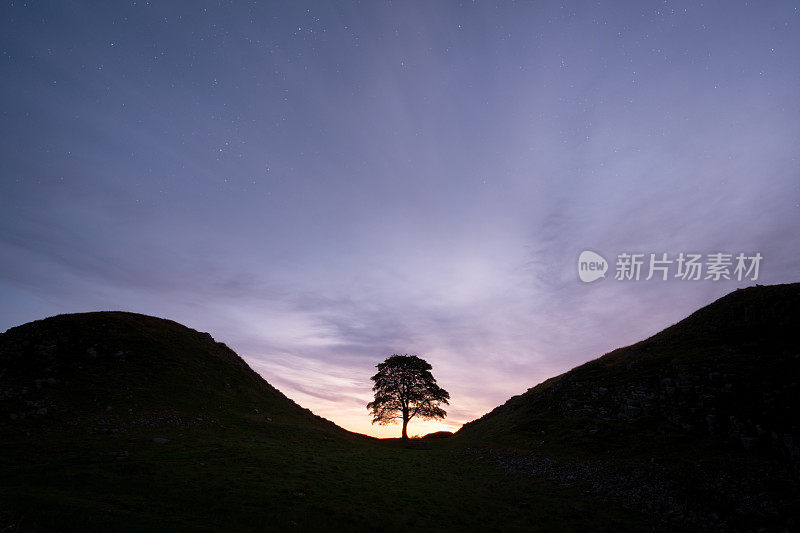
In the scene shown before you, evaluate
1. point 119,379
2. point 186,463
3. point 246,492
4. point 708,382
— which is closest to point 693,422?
point 708,382

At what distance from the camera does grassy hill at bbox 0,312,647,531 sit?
19281 millimetres

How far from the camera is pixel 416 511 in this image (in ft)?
73.4

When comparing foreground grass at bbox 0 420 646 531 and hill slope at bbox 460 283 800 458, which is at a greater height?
hill slope at bbox 460 283 800 458

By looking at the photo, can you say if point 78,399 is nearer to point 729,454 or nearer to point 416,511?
point 416,511

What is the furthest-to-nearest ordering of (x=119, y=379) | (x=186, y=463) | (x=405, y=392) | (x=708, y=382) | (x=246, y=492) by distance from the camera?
(x=405, y=392) < (x=119, y=379) < (x=708, y=382) < (x=186, y=463) < (x=246, y=492)

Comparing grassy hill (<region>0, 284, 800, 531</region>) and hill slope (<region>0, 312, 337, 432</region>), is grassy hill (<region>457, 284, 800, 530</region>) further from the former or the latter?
hill slope (<region>0, 312, 337, 432</region>)

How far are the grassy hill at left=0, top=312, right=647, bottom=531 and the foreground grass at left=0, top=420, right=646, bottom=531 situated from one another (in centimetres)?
13

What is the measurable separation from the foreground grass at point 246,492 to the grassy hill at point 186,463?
0.13 metres

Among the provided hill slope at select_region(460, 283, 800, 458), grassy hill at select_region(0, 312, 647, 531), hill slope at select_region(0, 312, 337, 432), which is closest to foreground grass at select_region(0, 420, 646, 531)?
grassy hill at select_region(0, 312, 647, 531)

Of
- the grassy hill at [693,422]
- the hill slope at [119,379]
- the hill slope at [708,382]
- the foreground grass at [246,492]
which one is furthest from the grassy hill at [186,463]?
the hill slope at [708,382]

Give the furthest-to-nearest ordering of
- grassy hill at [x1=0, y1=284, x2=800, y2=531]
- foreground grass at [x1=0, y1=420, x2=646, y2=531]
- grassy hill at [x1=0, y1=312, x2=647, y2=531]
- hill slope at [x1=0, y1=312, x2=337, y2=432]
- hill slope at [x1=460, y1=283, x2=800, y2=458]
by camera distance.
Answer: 1. hill slope at [x1=0, y1=312, x2=337, y2=432]
2. hill slope at [x1=460, y1=283, x2=800, y2=458]
3. grassy hill at [x1=0, y1=284, x2=800, y2=531]
4. grassy hill at [x1=0, y1=312, x2=647, y2=531]
5. foreground grass at [x1=0, y1=420, x2=646, y2=531]

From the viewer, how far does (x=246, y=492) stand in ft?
74.8

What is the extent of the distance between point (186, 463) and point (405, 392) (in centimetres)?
5072

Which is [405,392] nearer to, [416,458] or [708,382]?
[416,458]
